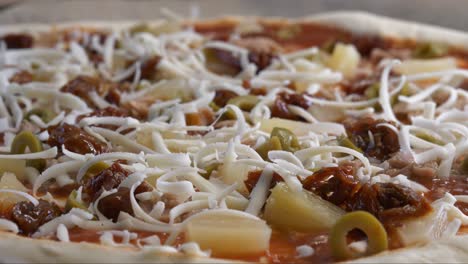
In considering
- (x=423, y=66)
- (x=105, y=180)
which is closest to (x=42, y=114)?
(x=105, y=180)

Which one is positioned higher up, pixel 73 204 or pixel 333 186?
pixel 333 186

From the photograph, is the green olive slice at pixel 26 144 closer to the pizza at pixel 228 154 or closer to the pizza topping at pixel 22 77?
the pizza at pixel 228 154

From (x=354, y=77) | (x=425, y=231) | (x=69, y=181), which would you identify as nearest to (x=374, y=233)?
(x=425, y=231)

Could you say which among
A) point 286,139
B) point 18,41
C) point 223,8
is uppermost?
point 223,8

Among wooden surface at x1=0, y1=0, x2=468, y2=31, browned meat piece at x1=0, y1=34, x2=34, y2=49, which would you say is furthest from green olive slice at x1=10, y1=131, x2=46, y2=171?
wooden surface at x1=0, y1=0, x2=468, y2=31

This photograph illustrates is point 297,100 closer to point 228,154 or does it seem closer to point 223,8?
point 228,154

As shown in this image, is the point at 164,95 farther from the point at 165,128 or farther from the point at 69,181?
the point at 69,181

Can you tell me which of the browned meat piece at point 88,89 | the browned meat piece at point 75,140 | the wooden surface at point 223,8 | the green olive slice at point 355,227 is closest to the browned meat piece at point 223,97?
A: the browned meat piece at point 88,89
